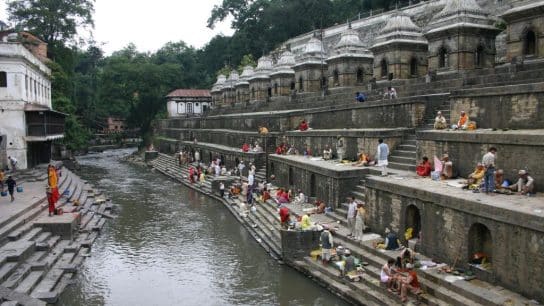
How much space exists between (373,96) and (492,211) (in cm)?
1156

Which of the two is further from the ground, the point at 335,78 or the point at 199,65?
the point at 199,65

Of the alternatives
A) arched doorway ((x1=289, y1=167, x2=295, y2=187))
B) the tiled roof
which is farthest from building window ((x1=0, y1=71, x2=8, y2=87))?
the tiled roof

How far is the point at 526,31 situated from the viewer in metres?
15.4

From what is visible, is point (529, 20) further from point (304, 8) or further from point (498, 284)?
point (304, 8)

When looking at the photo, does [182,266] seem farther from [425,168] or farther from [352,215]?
[425,168]

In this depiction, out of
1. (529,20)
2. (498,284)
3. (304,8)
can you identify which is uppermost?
(304,8)

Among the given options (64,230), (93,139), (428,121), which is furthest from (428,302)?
(93,139)

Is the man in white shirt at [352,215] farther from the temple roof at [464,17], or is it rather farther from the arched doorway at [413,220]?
the temple roof at [464,17]

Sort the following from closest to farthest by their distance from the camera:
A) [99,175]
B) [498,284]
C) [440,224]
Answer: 1. [498,284]
2. [440,224]
3. [99,175]

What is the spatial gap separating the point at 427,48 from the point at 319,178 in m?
9.44

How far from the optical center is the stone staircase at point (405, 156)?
13422 millimetres

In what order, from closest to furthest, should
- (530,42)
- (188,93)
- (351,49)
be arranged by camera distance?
(530,42) < (351,49) < (188,93)

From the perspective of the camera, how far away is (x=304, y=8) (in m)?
48.7

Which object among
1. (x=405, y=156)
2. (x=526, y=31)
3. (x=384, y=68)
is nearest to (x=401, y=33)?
(x=384, y=68)
